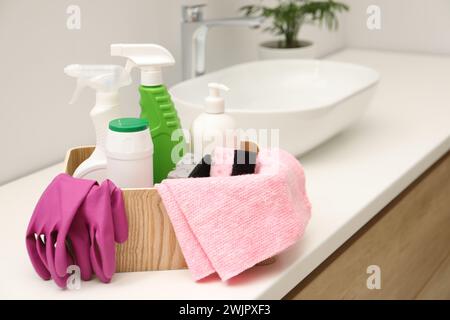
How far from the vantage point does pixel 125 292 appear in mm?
898

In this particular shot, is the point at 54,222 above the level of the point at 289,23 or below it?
below

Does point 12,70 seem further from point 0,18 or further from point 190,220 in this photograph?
point 190,220

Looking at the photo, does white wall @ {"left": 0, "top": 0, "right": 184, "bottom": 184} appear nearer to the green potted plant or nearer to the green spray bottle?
the green spray bottle

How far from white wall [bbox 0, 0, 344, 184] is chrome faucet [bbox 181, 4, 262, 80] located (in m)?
0.06

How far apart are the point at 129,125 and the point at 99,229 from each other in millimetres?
146

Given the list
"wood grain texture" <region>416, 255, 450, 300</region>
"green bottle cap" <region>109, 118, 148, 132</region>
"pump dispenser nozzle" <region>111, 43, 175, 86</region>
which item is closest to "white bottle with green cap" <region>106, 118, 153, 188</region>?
"green bottle cap" <region>109, 118, 148, 132</region>

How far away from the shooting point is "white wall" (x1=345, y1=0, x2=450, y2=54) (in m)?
2.24

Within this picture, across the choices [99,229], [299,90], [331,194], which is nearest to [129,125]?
[99,229]

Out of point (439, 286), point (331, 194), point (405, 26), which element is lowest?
point (439, 286)

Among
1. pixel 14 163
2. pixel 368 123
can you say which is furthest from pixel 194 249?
pixel 368 123

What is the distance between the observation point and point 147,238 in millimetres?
925

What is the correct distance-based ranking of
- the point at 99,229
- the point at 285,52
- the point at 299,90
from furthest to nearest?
the point at 285,52 < the point at 299,90 < the point at 99,229

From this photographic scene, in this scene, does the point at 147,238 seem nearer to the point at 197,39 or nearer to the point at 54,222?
the point at 54,222

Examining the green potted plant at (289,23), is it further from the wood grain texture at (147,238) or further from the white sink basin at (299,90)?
the wood grain texture at (147,238)
